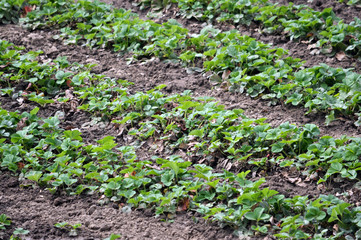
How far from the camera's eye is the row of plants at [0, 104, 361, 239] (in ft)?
10.4

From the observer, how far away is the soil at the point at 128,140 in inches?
130

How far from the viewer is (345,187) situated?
11.6 feet

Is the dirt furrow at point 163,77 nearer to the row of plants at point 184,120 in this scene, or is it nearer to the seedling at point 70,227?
the row of plants at point 184,120

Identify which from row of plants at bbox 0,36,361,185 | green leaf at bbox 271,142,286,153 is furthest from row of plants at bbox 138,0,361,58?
green leaf at bbox 271,142,286,153

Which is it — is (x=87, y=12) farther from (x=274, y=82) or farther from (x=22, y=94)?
(x=274, y=82)

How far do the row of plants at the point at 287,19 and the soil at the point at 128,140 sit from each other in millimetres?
147

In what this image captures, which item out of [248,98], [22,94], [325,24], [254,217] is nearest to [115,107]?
[22,94]

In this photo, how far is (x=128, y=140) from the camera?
438 centimetres

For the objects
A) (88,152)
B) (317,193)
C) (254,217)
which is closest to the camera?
(254,217)

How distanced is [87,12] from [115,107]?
2.58 metres

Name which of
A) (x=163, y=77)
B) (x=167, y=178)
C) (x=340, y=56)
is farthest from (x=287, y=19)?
(x=167, y=178)

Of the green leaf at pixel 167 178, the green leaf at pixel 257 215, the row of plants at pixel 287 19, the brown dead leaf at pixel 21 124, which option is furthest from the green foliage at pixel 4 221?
the row of plants at pixel 287 19

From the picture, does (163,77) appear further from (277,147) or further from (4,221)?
(4,221)

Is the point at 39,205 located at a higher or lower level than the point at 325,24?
lower
